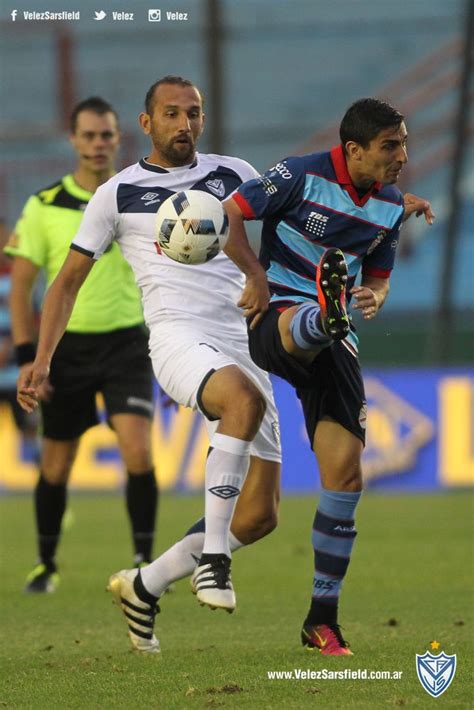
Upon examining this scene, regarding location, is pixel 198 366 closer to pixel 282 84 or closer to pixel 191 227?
pixel 191 227

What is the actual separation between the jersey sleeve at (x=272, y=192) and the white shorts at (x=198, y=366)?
547 millimetres

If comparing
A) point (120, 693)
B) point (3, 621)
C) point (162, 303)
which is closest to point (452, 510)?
point (3, 621)

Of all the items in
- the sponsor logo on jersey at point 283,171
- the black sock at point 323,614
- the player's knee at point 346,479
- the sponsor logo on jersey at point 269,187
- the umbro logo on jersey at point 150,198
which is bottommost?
the black sock at point 323,614

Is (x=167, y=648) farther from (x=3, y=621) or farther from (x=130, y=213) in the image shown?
(x=130, y=213)

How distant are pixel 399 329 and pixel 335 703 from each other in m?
12.8

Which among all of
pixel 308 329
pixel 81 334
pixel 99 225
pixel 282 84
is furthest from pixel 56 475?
pixel 282 84

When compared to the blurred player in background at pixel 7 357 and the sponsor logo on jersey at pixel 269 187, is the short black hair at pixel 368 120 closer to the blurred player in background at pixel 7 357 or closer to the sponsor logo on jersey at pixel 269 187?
the sponsor logo on jersey at pixel 269 187

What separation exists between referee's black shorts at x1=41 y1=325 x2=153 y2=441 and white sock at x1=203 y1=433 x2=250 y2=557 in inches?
110

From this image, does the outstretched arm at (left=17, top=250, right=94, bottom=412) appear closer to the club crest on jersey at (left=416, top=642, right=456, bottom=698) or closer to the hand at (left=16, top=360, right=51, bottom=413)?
the hand at (left=16, top=360, right=51, bottom=413)

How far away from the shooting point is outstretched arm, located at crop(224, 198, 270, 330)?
5.45 metres

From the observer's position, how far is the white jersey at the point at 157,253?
582 cm

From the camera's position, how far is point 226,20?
17.3m

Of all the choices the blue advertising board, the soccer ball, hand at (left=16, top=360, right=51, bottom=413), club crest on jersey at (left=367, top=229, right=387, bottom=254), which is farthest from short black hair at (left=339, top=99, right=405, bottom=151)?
the blue advertising board

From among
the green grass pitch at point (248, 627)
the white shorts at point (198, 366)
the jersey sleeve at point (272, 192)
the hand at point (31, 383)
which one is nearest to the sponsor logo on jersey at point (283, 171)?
the jersey sleeve at point (272, 192)
